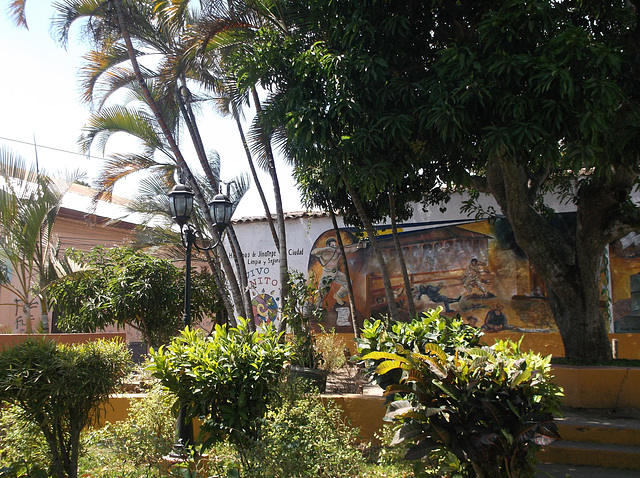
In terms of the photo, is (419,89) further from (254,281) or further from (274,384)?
(254,281)

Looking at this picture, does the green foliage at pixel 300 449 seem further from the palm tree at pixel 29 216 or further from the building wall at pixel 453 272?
the palm tree at pixel 29 216

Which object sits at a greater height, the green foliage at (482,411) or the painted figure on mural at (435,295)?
the painted figure on mural at (435,295)

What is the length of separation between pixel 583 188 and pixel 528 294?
320 centimetres

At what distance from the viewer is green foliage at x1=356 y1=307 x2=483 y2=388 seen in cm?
444

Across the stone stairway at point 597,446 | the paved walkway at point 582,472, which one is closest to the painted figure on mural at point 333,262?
the stone stairway at point 597,446

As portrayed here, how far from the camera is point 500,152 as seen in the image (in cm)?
561

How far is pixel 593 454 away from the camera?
18.6 ft

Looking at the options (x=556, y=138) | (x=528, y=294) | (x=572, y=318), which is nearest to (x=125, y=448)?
(x=556, y=138)

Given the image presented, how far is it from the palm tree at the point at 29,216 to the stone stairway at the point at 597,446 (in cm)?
921

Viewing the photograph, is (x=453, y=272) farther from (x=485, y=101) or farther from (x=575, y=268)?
(x=485, y=101)

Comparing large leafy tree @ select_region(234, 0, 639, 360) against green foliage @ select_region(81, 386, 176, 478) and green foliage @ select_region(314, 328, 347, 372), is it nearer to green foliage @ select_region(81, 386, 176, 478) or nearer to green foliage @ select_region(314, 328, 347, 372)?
green foliage @ select_region(314, 328, 347, 372)

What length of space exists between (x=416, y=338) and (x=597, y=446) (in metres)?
2.93

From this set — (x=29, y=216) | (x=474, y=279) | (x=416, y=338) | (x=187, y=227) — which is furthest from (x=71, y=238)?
(x=416, y=338)

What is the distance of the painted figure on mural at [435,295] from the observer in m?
11.1
